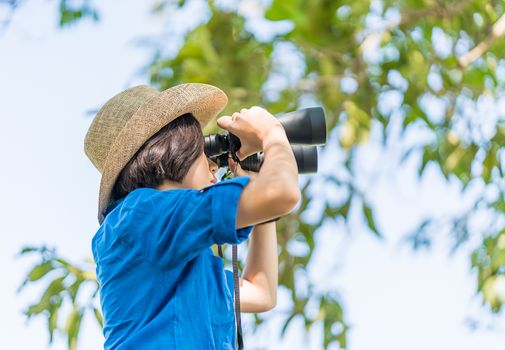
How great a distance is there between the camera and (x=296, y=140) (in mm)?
1533

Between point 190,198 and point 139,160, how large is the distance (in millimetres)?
199

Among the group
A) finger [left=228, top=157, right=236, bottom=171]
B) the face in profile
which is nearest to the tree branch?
finger [left=228, top=157, right=236, bottom=171]

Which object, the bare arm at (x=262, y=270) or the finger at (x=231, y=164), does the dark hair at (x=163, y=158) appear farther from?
the bare arm at (x=262, y=270)

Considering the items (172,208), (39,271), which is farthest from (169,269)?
(39,271)

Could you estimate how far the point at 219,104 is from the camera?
5.31 ft

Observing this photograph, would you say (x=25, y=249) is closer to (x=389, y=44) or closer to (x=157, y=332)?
(x=157, y=332)

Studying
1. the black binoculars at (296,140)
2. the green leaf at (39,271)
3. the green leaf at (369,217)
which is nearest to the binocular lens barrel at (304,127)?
the black binoculars at (296,140)

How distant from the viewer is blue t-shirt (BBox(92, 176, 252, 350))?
1311 mm

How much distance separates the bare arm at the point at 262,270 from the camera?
1.70 metres

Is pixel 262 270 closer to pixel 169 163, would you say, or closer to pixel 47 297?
pixel 169 163

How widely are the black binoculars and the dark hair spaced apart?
6 cm

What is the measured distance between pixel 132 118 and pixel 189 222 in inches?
Answer: 11.0

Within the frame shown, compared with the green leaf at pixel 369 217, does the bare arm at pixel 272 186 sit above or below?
above

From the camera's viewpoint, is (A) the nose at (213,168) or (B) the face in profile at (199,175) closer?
(B) the face in profile at (199,175)
